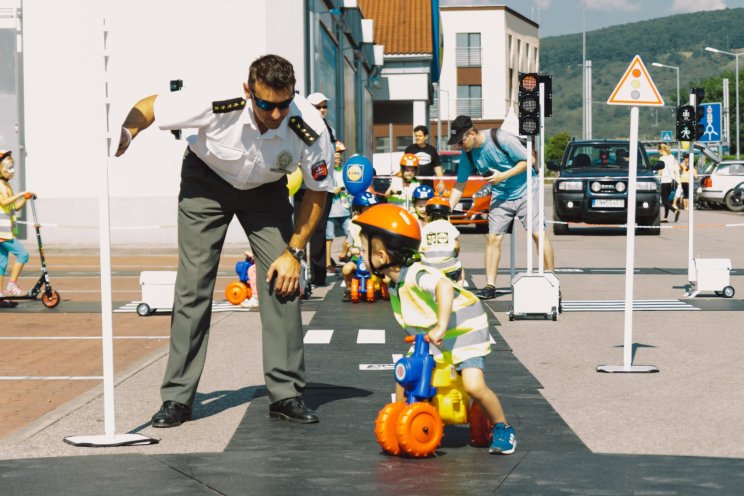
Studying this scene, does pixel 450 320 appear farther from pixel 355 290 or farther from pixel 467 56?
pixel 467 56

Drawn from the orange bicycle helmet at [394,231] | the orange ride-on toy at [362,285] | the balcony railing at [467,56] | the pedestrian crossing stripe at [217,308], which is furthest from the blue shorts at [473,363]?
the balcony railing at [467,56]

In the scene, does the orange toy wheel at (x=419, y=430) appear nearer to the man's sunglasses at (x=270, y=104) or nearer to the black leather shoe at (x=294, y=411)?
the black leather shoe at (x=294, y=411)

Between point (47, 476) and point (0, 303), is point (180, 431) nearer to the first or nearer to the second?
point (47, 476)

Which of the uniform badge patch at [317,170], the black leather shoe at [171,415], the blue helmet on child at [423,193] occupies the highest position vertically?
the uniform badge patch at [317,170]

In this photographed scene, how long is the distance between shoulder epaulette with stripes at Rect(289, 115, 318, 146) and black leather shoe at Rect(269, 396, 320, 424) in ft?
4.76

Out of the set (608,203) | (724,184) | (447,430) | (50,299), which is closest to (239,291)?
(50,299)

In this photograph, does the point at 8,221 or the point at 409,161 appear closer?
the point at 8,221

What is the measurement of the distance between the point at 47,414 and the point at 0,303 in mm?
7062

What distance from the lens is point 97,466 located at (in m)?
6.12

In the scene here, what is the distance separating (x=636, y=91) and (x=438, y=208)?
251 centimetres

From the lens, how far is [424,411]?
20.6 ft

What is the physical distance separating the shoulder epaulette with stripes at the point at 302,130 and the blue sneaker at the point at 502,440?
1.86 meters

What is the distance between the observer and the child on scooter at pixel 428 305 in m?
6.31

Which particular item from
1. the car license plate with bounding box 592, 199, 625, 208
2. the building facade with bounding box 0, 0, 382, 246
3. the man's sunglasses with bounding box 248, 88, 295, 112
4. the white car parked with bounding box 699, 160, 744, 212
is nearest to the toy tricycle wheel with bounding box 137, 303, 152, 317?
the man's sunglasses with bounding box 248, 88, 295, 112
